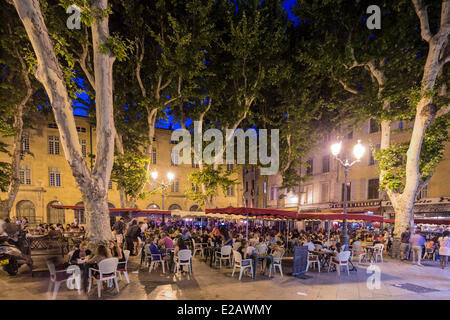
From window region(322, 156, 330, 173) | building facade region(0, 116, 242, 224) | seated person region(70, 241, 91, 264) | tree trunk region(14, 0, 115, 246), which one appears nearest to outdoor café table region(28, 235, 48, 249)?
tree trunk region(14, 0, 115, 246)

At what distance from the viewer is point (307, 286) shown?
6.76 m

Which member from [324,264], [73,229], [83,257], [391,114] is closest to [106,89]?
[83,257]

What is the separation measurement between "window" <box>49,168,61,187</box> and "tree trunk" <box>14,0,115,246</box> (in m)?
22.7

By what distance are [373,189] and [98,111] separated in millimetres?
21862

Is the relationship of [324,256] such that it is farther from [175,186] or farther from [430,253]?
[175,186]

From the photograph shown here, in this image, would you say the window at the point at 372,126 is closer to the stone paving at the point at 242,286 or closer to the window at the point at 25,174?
the stone paving at the point at 242,286

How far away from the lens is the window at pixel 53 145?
85.6 ft

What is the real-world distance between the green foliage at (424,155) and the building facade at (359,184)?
4.94 ft

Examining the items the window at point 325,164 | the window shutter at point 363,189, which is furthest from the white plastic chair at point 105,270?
the window at point 325,164

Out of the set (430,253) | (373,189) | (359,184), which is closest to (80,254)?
(430,253)

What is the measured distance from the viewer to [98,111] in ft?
25.9

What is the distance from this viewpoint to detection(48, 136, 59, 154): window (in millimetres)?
26094

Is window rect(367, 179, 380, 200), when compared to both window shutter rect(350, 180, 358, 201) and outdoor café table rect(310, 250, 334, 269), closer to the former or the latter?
window shutter rect(350, 180, 358, 201)

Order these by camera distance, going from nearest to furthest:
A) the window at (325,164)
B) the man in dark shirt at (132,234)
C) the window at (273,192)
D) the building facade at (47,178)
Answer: the man in dark shirt at (132,234) → the building facade at (47,178) → the window at (325,164) → the window at (273,192)
